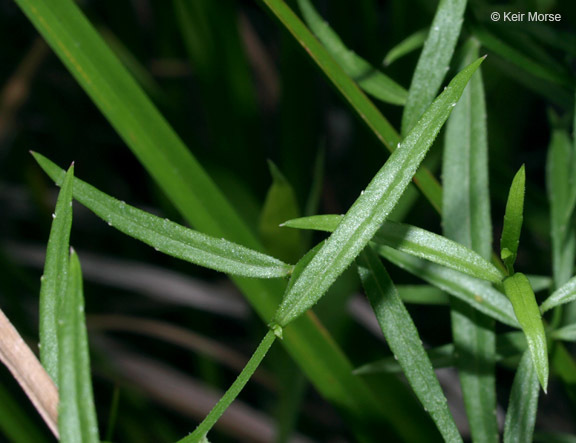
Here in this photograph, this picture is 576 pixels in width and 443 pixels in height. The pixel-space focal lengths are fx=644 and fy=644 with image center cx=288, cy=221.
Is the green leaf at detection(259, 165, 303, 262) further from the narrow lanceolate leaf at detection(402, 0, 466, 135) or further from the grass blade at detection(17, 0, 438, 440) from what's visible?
the narrow lanceolate leaf at detection(402, 0, 466, 135)

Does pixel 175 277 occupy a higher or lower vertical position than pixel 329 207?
lower

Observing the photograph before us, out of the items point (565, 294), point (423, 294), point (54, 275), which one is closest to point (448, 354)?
point (423, 294)

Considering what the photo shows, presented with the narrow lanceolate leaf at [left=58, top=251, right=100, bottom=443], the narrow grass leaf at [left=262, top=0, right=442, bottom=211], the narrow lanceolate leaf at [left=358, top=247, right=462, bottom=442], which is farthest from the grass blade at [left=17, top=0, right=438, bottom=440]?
the narrow lanceolate leaf at [left=58, top=251, right=100, bottom=443]

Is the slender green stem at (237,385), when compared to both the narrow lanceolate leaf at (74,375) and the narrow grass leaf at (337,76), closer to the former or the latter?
the narrow lanceolate leaf at (74,375)

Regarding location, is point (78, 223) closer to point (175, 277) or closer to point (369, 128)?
point (175, 277)

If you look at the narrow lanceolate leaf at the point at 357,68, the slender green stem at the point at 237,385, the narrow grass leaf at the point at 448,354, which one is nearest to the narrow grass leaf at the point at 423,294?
the narrow grass leaf at the point at 448,354

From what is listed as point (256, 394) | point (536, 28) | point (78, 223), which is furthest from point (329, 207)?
point (536, 28)
